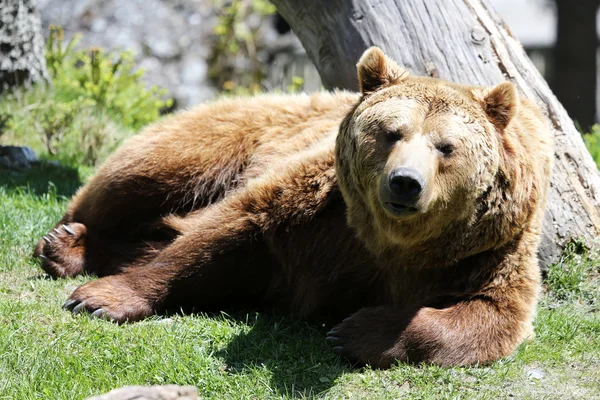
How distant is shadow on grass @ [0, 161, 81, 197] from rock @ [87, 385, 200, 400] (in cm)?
443

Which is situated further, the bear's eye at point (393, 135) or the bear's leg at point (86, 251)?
the bear's leg at point (86, 251)

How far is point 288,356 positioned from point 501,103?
179 cm

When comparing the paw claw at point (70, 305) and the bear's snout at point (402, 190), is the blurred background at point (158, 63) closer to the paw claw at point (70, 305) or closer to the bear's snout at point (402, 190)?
the paw claw at point (70, 305)

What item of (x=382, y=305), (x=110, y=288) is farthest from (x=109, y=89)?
(x=382, y=305)

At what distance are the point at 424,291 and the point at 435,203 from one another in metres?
0.68

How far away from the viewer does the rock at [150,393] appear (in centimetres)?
280

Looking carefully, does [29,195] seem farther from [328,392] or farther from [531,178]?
[531,178]

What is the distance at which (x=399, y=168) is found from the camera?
3.88m

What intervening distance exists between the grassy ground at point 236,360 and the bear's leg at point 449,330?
0.08 m

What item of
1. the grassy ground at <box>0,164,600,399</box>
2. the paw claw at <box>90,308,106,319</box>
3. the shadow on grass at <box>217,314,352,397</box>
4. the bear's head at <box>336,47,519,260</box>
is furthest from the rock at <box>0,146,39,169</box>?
the bear's head at <box>336,47,519,260</box>

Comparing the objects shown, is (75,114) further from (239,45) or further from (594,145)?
(239,45)

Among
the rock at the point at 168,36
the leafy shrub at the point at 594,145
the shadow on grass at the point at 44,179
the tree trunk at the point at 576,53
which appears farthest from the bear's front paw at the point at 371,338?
the tree trunk at the point at 576,53

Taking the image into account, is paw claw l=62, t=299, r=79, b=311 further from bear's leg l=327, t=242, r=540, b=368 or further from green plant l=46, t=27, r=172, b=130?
green plant l=46, t=27, r=172, b=130

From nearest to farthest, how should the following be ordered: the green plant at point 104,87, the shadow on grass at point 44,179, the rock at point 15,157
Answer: the shadow on grass at point 44,179, the rock at point 15,157, the green plant at point 104,87
